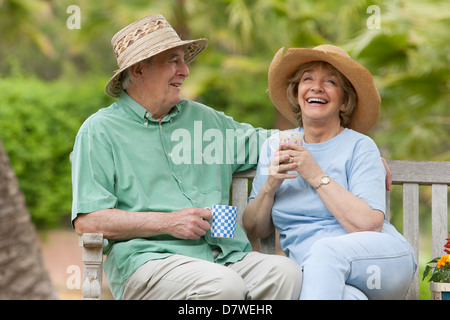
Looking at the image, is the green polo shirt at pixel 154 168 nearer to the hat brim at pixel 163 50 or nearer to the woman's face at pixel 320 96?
the hat brim at pixel 163 50

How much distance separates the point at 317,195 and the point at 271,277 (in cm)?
50

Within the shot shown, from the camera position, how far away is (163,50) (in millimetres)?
3250

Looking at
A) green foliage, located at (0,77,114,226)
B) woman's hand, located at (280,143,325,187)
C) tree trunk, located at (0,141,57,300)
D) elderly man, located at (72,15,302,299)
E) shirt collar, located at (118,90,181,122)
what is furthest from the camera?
green foliage, located at (0,77,114,226)

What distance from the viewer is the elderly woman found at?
9.19 ft

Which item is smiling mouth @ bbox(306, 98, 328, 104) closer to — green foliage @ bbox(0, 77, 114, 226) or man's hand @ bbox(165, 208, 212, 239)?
man's hand @ bbox(165, 208, 212, 239)

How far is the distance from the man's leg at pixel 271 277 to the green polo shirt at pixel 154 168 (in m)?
0.15

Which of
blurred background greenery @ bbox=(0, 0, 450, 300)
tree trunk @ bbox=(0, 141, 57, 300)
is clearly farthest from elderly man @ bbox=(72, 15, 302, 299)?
blurred background greenery @ bbox=(0, 0, 450, 300)

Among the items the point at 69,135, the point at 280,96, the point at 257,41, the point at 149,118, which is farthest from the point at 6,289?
the point at 257,41

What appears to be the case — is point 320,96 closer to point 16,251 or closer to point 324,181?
point 324,181

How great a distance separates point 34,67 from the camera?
70.9 ft

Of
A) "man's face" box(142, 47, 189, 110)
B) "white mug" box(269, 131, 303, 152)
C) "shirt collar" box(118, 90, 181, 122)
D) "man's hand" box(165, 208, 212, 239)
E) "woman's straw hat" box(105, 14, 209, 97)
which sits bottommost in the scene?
"man's hand" box(165, 208, 212, 239)

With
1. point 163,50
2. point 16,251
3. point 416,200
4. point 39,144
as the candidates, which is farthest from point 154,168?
point 39,144

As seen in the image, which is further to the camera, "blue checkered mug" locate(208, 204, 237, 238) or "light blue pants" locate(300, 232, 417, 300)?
"blue checkered mug" locate(208, 204, 237, 238)

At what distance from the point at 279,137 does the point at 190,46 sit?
858 millimetres
